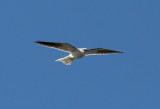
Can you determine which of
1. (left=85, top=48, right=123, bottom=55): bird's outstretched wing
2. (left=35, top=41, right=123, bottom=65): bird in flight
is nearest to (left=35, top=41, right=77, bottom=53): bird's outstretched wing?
(left=35, top=41, right=123, bottom=65): bird in flight

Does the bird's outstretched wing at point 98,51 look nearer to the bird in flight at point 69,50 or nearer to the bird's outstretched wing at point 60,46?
the bird in flight at point 69,50

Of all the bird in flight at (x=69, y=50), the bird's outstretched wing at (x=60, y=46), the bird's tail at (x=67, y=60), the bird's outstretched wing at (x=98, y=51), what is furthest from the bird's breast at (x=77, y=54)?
the bird's outstretched wing at (x=98, y=51)

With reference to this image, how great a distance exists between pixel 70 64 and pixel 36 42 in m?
2.45

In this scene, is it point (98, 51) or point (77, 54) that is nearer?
point (77, 54)

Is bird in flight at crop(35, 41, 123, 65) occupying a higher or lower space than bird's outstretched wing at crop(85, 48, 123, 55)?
lower

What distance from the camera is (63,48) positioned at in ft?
101

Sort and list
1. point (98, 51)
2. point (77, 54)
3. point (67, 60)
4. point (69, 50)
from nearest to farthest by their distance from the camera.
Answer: point (77, 54)
point (69, 50)
point (67, 60)
point (98, 51)

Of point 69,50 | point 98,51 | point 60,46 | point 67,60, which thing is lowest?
point 67,60

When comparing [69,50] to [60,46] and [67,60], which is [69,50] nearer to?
[60,46]

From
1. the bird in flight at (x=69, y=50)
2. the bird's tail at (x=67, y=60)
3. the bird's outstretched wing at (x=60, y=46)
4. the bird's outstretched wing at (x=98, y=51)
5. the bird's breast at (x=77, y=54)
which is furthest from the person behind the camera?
the bird's outstretched wing at (x=98, y=51)

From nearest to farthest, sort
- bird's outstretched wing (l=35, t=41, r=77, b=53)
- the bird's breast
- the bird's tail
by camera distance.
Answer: bird's outstretched wing (l=35, t=41, r=77, b=53), the bird's breast, the bird's tail

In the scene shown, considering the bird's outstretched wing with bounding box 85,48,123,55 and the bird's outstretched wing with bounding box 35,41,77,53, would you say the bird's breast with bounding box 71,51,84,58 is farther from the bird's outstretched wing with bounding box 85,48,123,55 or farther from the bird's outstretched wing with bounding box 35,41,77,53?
the bird's outstretched wing with bounding box 85,48,123,55

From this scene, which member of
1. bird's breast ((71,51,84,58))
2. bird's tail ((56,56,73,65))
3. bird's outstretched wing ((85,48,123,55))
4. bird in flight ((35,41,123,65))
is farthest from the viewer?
bird's outstretched wing ((85,48,123,55))

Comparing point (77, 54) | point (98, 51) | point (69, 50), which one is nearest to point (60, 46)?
point (69, 50)
